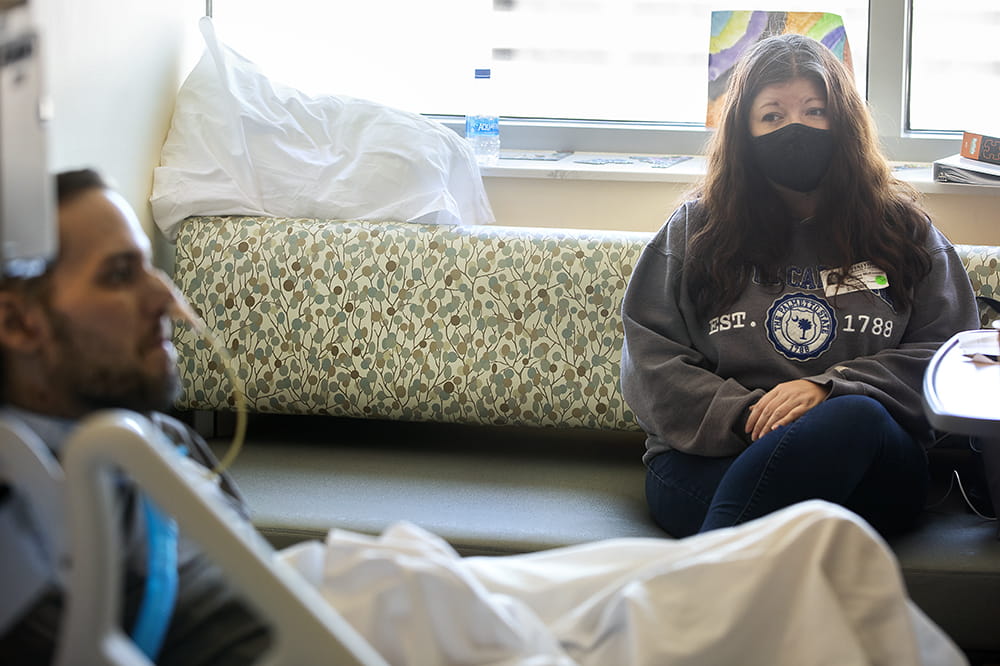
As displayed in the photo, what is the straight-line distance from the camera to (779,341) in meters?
1.90

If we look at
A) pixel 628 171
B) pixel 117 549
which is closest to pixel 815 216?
pixel 628 171

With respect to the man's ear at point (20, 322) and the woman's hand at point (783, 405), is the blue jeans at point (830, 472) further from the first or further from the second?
the man's ear at point (20, 322)

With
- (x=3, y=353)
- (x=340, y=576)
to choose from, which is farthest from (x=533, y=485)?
(x=3, y=353)

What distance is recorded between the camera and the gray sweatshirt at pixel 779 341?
1838 mm

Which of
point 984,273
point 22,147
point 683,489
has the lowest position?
point 683,489

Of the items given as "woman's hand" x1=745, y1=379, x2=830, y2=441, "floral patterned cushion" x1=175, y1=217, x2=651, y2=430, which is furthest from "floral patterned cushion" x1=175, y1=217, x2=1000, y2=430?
"woman's hand" x1=745, y1=379, x2=830, y2=441

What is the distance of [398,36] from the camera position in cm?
290

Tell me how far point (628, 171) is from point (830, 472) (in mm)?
1149

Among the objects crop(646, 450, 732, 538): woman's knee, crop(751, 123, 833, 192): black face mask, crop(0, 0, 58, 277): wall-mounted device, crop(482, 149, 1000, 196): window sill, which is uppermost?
crop(0, 0, 58, 277): wall-mounted device

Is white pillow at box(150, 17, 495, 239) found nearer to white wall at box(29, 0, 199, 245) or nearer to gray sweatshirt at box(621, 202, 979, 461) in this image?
white wall at box(29, 0, 199, 245)

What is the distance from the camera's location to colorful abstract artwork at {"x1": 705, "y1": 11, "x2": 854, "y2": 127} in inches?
106

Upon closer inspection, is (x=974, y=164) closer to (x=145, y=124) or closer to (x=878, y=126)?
(x=878, y=126)

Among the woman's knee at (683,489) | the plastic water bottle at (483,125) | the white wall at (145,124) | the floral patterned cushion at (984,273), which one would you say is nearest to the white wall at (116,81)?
the white wall at (145,124)

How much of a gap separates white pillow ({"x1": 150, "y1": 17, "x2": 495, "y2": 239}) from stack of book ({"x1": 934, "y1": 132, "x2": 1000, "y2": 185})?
101cm
